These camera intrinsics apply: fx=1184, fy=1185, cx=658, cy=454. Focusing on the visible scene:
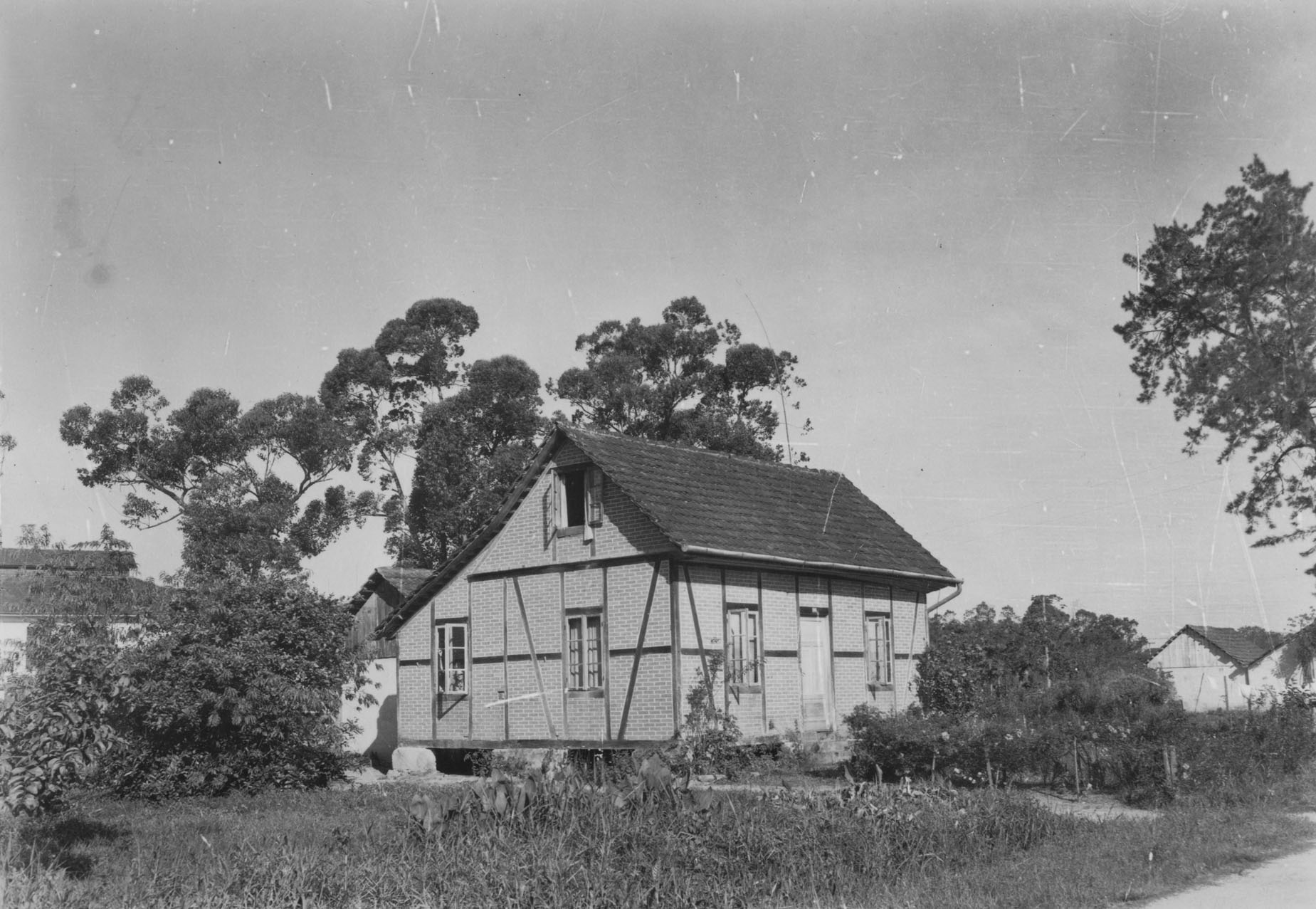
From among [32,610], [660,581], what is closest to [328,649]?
[660,581]

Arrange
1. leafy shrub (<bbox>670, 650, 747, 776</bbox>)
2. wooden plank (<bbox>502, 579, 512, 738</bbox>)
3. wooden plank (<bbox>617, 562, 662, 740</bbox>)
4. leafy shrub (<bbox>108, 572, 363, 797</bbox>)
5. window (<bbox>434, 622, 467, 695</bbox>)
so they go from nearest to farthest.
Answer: leafy shrub (<bbox>108, 572, 363, 797</bbox>) → leafy shrub (<bbox>670, 650, 747, 776</bbox>) → wooden plank (<bbox>617, 562, 662, 740</bbox>) → wooden plank (<bbox>502, 579, 512, 738</bbox>) → window (<bbox>434, 622, 467, 695</bbox>)

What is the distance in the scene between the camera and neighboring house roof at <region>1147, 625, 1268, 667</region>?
5159 centimetres

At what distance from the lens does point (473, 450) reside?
133 feet

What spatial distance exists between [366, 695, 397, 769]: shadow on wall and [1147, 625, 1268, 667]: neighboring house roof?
116ft

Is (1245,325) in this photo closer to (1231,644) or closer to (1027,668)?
(1027,668)

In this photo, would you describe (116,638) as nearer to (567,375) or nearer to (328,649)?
(328,649)

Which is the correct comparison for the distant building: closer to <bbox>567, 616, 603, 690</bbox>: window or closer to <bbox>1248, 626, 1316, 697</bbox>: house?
<bbox>1248, 626, 1316, 697</bbox>: house

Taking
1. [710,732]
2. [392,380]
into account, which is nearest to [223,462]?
[392,380]

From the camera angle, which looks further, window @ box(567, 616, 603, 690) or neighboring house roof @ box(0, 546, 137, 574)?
neighboring house roof @ box(0, 546, 137, 574)

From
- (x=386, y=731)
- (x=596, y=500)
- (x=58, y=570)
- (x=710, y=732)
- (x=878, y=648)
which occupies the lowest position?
(x=386, y=731)

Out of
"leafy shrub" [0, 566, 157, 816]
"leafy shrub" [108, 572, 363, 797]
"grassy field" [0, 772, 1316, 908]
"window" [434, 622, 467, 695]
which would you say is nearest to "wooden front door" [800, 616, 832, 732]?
"window" [434, 622, 467, 695]

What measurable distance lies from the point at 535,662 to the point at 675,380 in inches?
845

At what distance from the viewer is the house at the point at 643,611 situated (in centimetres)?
2083

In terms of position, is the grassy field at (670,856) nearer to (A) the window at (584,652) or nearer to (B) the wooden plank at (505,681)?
(A) the window at (584,652)
